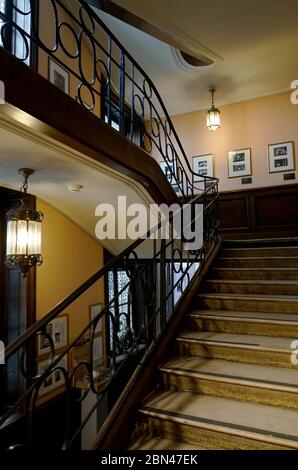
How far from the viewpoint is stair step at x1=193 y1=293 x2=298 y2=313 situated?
2.60 m

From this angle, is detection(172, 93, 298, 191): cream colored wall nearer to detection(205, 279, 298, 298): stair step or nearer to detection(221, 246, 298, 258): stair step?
detection(221, 246, 298, 258): stair step

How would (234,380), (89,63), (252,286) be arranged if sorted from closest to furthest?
(234,380) → (252,286) → (89,63)

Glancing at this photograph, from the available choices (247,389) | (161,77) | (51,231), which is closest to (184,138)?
(161,77)

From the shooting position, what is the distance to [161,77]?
15.6 feet

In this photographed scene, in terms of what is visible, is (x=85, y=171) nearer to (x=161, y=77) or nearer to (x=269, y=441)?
(x=269, y=441)

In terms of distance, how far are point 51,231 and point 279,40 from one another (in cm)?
378

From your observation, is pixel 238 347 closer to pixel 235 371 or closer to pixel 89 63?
pixel 235 371

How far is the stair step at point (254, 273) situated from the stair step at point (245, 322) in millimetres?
572

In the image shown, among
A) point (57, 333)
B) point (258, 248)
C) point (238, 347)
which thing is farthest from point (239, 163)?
point (57, 333)

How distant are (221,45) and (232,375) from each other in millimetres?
3979

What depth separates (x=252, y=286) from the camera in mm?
2959

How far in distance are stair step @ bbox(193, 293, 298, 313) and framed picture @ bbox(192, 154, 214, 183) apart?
3.03 m

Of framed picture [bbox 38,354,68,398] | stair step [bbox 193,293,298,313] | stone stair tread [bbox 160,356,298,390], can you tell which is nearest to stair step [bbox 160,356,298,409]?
stone stair tread [bbox 160,356,298,390]
